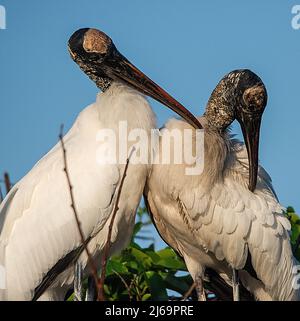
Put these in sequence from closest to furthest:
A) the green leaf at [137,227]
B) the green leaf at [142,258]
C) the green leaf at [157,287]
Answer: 1. the green leaf at [157,287]
2. the green leaf at [142,258]
3. the green leaf at [137,227]

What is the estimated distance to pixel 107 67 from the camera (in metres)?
6.80

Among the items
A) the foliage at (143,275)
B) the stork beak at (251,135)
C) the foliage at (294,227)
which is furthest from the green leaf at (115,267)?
the foliage at (294,227)

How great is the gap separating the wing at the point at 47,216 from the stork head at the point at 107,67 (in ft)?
1.51

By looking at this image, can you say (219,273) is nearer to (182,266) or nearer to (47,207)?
(182,266)

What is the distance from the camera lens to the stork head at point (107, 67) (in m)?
6.64

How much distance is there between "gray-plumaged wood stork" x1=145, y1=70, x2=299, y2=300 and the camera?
6660 millimetres

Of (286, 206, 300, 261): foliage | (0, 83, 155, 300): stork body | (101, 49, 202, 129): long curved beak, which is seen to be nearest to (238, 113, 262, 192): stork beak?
(101, 49, 202, 129): long curved beak

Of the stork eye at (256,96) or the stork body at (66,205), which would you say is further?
the stork eye at (256,96)

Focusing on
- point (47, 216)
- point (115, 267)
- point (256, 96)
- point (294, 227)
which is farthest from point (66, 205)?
point (294, 227)

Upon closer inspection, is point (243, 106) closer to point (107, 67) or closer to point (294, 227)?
point (107, 67)

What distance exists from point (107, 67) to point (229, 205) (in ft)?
3.85

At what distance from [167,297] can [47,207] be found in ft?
3.29

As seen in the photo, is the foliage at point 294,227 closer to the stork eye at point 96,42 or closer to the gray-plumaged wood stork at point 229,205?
the gray-plumaged wood stork at point 229,205
